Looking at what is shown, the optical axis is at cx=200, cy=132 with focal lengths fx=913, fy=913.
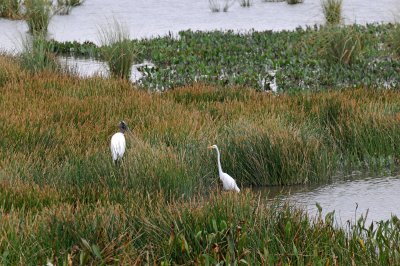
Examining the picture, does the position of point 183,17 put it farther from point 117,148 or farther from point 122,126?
point 117,148

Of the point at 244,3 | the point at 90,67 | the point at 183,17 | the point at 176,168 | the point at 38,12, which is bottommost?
the point at 183,17

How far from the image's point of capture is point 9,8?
2533 centimetres

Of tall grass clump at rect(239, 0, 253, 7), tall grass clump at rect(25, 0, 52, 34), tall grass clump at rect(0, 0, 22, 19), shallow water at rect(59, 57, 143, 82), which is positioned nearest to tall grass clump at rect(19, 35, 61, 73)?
shallow water at rect(59, 57, 143, 82)

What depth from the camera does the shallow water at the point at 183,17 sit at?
77.8 ft

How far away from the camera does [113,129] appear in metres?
10.6

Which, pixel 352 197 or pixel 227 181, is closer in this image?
pixel 227 181

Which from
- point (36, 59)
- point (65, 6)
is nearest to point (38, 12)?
point (65, 6)

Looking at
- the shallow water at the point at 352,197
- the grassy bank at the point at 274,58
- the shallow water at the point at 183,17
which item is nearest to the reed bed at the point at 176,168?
the shallow water at the point at 352,197

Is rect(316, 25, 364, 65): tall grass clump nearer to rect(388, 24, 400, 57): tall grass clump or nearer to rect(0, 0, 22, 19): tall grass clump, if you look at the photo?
rect(388, 24, 400, 57): tall grass clump

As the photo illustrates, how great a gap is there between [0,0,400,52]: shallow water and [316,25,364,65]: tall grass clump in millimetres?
5634

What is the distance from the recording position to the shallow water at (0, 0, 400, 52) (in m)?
23.7

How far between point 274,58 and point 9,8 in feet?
33.3

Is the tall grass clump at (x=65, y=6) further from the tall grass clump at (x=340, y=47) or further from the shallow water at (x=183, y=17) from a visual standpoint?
the tall grass clump at (x=340, y=47)

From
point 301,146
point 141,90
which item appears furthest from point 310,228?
point 141,90
